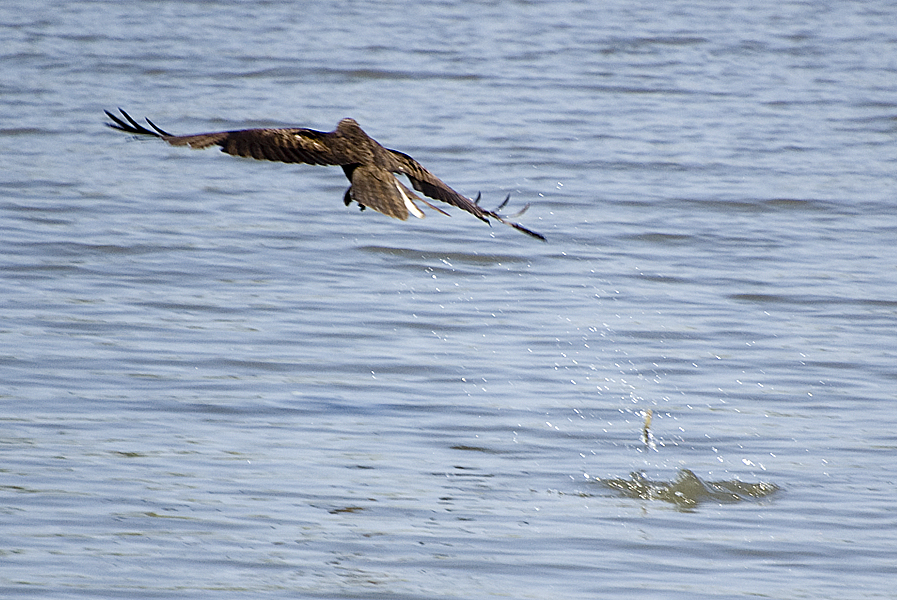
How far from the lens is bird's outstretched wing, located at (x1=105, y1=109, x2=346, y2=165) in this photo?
5663 millimetres

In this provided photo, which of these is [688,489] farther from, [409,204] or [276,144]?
[276,144]

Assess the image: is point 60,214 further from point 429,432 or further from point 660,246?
point 429,432

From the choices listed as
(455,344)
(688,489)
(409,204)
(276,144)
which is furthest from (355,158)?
(688,489)

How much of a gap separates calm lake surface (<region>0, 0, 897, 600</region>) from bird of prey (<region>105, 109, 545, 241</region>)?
0.87 metres

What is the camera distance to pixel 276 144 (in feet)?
19.4

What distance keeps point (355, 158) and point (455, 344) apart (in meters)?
1.41

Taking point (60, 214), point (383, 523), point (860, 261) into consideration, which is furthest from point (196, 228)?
point (383, 523)

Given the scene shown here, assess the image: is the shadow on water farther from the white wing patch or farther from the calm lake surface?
the white wing patch

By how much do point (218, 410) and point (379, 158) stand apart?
4.00ft

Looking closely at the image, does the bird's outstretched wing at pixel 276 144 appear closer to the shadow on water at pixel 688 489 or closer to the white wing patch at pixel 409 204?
the white wing patch at pixel 409 204

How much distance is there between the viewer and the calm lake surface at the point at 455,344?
15.3 ft

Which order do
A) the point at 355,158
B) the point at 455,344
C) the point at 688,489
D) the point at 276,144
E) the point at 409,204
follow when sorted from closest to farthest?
1. the point at 688,489
2. the point at 409,204
3. the point at 276,144
4. the point at 355,158
5. the point at 455,344

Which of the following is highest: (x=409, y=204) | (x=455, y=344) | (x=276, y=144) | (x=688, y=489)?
(x=276, y=144)

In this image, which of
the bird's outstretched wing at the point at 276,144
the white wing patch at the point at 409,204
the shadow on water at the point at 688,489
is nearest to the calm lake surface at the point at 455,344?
the shadow on water at the point at 688,489
